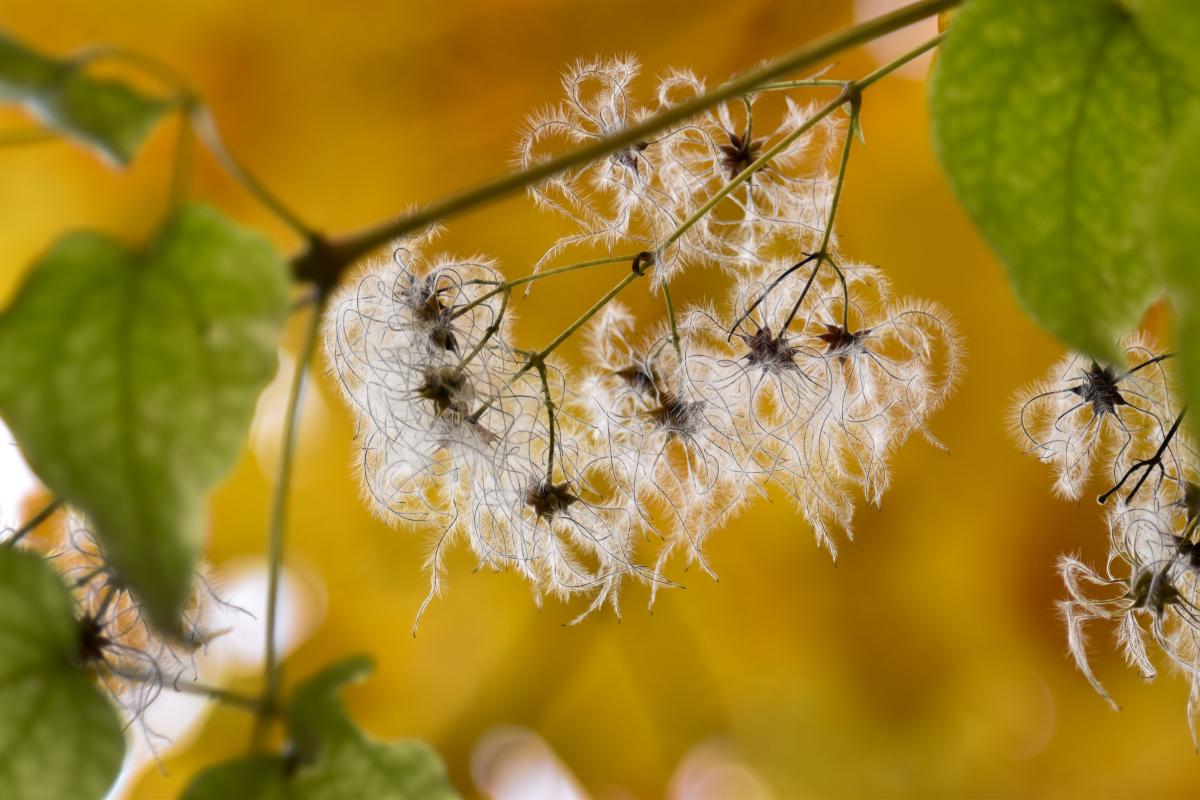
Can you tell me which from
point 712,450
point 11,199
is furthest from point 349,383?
point 11,199

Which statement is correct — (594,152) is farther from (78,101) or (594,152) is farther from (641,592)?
(641,592)

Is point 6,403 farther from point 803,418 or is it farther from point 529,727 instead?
point 529,727

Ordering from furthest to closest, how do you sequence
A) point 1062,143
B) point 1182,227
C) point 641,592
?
point 641,592 → point 1062,143 → point 1182,227

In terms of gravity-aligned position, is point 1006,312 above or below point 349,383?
above

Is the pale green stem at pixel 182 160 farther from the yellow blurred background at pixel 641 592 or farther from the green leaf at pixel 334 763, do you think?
the yellow blurred background at pixel 641 592

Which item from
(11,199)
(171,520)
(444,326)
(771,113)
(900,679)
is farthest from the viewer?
(900,679)

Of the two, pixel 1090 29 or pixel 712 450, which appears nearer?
pixel 1090 29

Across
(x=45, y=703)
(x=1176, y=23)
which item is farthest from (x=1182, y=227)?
(x=45, y=703)
